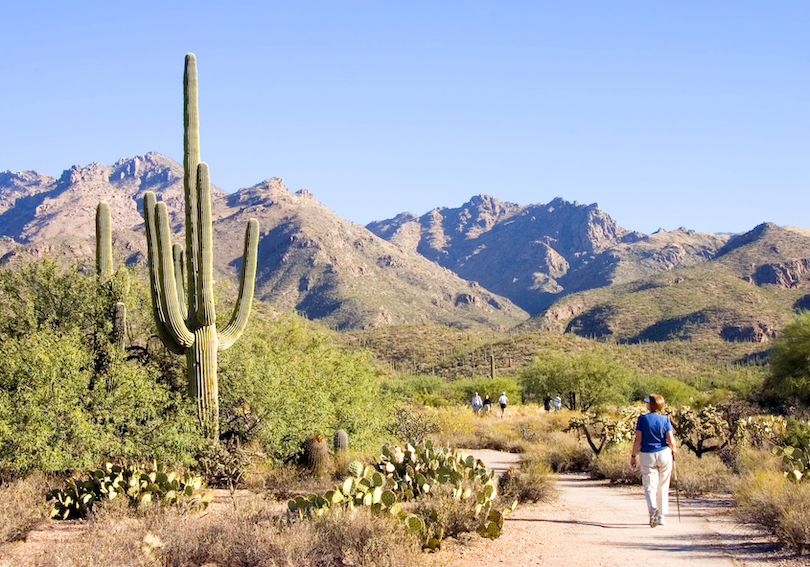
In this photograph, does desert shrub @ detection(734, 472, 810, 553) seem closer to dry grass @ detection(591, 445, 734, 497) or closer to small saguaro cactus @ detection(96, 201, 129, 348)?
dry grass @ detection(591, 445, 734, 497)

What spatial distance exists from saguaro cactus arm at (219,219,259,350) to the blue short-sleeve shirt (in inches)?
318

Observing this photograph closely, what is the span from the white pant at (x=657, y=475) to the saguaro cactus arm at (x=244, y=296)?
319 inches

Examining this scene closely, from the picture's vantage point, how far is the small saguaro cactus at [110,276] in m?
13.5

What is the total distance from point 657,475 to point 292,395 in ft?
25.6

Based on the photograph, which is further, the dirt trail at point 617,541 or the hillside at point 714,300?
the hillside at point 714,300

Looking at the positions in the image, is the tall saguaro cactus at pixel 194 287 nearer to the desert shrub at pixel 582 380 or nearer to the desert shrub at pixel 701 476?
the desert shrub at pixel 701 476

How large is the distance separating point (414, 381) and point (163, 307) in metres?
32.1

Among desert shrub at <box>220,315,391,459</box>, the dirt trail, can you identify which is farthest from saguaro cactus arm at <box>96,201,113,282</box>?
the dirt trail

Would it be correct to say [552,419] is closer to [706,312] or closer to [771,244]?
[706,312]

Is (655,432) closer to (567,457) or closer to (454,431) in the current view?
(567,457)

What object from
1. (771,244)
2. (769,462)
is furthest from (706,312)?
(769,462)

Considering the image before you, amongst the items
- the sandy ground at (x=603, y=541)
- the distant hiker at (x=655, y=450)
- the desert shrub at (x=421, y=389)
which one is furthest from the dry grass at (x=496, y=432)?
the distant hiker at (x=655, y=450)

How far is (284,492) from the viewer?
11336 mm

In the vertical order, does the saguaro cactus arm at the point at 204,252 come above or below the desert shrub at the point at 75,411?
above
